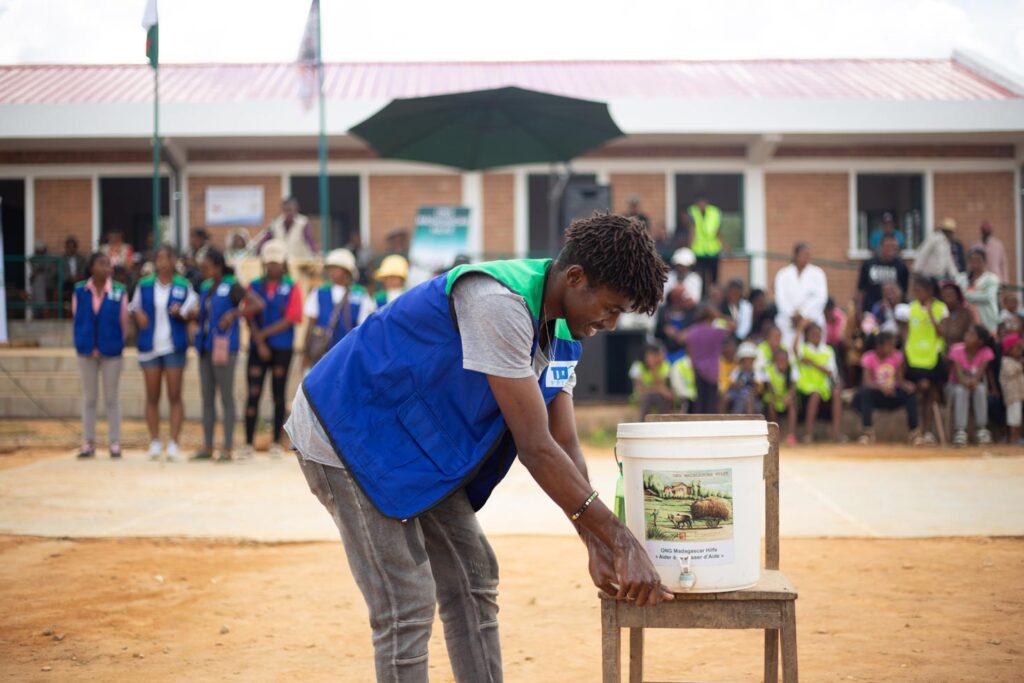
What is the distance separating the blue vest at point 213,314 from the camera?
33.7ft

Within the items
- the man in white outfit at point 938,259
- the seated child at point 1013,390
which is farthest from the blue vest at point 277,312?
the man in white outfit at point 938,259

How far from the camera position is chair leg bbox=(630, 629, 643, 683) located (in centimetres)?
357

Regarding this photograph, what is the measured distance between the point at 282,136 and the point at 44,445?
696cm

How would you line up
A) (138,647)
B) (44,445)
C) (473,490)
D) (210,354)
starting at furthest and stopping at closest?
(44,445), (210,354), (138,647), (473,490)

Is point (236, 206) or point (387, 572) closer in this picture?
point (387, 572)

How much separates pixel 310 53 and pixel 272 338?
5.24 metres

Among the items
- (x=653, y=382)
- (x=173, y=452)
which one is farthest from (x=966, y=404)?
(x=173, y=452)

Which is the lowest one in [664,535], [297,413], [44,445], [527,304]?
[44,445]

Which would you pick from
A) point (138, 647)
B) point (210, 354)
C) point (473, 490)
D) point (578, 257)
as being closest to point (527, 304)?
point (578, 257)

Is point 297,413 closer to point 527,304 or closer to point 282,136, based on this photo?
point 527,304

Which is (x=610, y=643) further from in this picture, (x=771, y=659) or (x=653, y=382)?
(x=653, y=382)

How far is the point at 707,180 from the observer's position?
62.8 feet

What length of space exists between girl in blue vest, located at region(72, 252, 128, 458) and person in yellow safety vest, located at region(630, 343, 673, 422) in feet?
18.8

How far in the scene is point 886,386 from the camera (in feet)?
39.8
